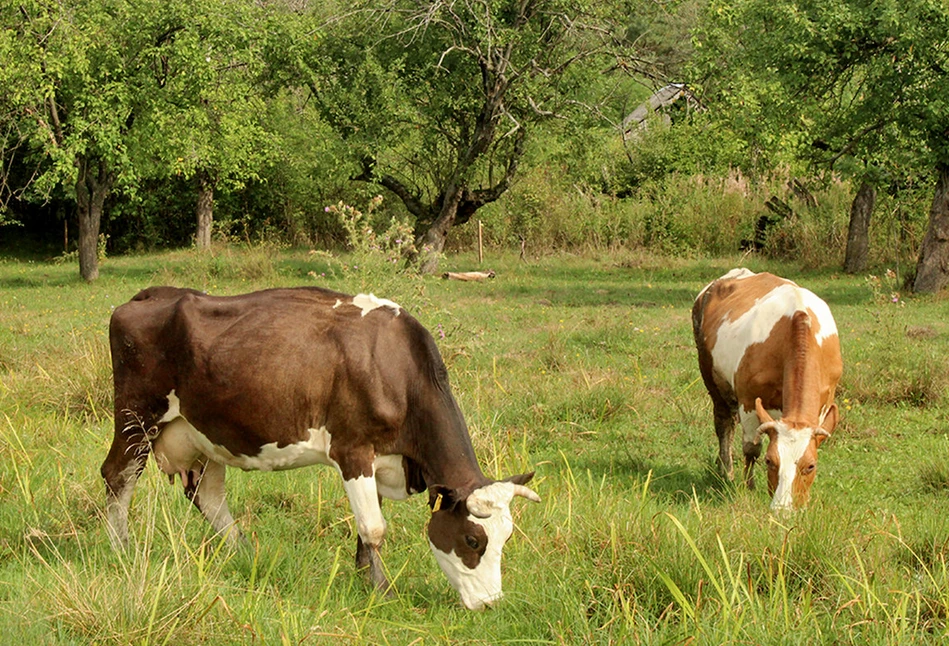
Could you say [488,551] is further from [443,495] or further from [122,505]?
[122,505]

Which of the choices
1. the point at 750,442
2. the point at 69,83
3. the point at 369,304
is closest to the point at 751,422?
the point at 750,442

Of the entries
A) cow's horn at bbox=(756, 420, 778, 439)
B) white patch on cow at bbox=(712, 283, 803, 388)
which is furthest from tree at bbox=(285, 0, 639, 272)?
cow's horn at bbox=(756, 420, 778, 439)

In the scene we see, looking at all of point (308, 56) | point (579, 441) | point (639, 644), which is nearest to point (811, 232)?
point (308, 56)

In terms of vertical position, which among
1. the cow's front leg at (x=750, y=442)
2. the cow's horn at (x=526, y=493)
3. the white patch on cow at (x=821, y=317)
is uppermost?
the white patch on cow at (x=821, y=317)

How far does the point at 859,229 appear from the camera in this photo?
65.6 feet

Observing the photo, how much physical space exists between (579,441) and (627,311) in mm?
7948

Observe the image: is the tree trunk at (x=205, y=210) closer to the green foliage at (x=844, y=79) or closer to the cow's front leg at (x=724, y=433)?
the green foliage at (x=844, y=79)

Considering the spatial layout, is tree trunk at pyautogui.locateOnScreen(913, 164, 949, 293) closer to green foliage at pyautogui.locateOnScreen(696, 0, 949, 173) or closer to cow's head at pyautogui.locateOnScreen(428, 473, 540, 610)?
green foliage at pyautogui.locateOnScreen(696, 0, 949, 173)

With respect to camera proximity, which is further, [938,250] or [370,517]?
[938,250]

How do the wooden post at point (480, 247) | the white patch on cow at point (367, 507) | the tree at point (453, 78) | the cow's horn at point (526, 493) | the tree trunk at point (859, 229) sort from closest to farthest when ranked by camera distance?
the cow's horn at point (526, 493) < the white patch on cow at point (367, 507) < the tree at point (453, 78) < the tree trunk at point (859, 229) < the wooden post at point (480, 247)

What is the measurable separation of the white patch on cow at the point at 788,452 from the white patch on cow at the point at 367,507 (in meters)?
2.43

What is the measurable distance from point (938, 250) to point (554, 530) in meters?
13.7

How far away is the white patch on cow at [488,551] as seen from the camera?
4621mm

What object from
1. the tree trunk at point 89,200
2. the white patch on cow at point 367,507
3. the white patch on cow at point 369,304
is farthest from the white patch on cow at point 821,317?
the tree trunk at point 89,200
